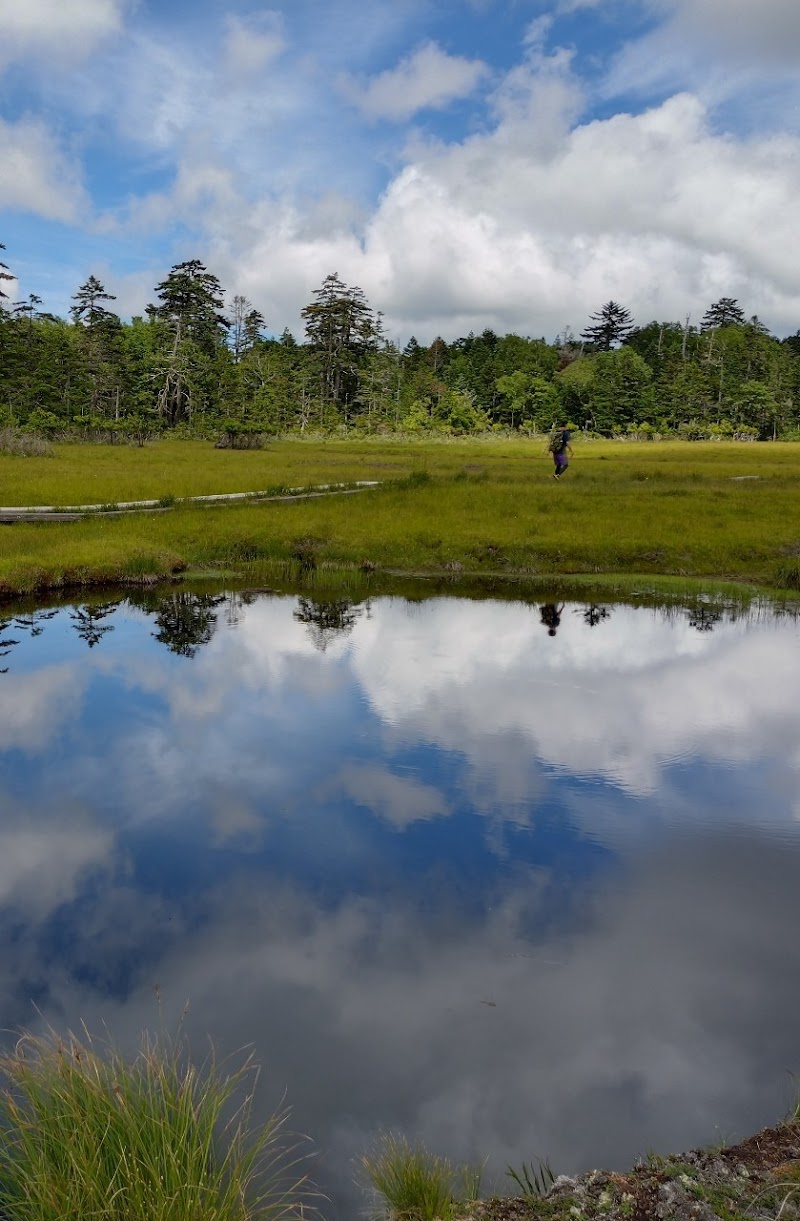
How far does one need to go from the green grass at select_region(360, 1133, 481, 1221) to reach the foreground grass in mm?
22651

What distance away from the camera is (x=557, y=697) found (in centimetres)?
1639

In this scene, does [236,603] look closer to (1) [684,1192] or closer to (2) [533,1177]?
(2) [533,1177]

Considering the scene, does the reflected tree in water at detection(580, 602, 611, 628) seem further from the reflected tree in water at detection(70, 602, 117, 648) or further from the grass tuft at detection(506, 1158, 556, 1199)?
the grass tuft at detection(506, 1158, 556, 1199)

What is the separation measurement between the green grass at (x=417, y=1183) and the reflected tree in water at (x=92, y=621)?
16356mm

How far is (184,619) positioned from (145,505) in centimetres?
1511

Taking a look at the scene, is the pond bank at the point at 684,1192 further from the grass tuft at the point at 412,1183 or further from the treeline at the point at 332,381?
the treeline at the point at 332,381

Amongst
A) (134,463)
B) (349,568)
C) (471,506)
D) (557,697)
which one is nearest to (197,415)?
(134,463)

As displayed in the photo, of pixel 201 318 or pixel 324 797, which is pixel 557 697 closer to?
pixel 324 797

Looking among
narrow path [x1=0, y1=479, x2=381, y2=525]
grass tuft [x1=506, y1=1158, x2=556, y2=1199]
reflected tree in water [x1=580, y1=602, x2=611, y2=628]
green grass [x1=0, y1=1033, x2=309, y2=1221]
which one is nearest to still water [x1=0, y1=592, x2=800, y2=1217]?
grass tuft [x1=506, y1=1158, x2=556, y2=1199]

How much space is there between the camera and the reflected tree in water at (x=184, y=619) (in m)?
20.2

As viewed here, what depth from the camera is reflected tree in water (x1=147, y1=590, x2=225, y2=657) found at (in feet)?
66.4

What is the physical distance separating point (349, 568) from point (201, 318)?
250ft

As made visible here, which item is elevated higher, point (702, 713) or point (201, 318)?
point (201, 318)

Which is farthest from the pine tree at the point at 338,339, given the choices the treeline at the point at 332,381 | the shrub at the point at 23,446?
the shrub at the point at 23,446
